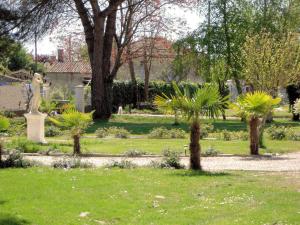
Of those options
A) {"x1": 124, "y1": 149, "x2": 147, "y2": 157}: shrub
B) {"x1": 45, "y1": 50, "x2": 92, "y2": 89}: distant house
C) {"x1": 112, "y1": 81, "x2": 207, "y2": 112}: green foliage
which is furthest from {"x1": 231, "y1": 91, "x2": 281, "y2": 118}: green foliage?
{"x1": 45, "y1": 50, "x2": 92, "y2": 89}: distant house

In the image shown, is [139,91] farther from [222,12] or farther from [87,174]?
[87,174]

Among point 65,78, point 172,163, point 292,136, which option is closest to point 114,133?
point 292,136

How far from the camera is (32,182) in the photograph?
1131cm

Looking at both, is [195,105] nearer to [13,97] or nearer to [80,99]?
[13,97]

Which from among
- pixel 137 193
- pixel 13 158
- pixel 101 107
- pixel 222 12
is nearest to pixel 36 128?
pixel 13 158

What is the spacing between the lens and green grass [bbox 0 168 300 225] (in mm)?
8383

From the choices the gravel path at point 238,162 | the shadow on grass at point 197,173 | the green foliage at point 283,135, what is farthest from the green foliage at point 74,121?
the green foliage at point 283,135

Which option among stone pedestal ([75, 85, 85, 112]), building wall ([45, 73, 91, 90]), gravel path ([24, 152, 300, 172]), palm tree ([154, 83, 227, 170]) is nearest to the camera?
palm tree ([154, 83, 227, 170])

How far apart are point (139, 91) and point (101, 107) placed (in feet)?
62.6

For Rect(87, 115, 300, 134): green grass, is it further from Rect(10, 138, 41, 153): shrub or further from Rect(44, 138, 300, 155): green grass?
Rect(10, 138, 41, 153): shrub

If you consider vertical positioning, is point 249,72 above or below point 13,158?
above

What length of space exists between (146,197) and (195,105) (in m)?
A: 4.46

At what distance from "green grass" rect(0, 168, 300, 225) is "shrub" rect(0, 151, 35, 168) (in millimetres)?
748

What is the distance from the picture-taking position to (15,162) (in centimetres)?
1416
